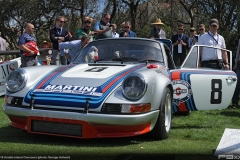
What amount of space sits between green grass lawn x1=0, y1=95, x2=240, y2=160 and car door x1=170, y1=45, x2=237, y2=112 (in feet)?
1.23

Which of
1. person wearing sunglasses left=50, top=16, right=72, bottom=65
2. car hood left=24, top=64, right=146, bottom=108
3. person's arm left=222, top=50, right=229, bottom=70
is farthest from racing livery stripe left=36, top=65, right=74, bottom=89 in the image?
person wearing sunglasses left=50, top=16, right=72, bottom=65

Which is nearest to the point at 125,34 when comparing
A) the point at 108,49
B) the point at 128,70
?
the point at 108,49

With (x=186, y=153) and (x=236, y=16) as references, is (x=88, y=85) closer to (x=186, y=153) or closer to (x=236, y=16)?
(x=186, y=153)

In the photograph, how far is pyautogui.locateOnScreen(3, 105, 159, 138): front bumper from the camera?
13.2 ft

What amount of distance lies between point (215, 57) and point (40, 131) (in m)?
3.70

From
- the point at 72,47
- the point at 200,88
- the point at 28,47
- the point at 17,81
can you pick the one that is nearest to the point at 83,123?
the point at 17,81

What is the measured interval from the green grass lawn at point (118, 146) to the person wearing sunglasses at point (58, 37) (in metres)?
3.89

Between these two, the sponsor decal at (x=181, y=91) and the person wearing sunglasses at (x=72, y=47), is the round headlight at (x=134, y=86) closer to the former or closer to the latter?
A: the sponsor decal at (x=181, y=91)

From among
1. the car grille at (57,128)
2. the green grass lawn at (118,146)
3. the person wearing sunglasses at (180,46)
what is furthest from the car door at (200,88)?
the person wearing sunglasses at (180,46)

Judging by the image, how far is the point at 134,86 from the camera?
4.24 m

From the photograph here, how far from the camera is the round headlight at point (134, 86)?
4180mm

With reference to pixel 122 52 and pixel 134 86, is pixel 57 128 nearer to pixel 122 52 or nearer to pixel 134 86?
pixel 134 86

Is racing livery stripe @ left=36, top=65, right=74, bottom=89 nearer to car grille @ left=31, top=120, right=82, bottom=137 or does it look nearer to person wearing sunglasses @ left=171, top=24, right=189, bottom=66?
car grille @ left=31, top=120, right=82, bottom=137

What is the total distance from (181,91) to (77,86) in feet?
5.55
